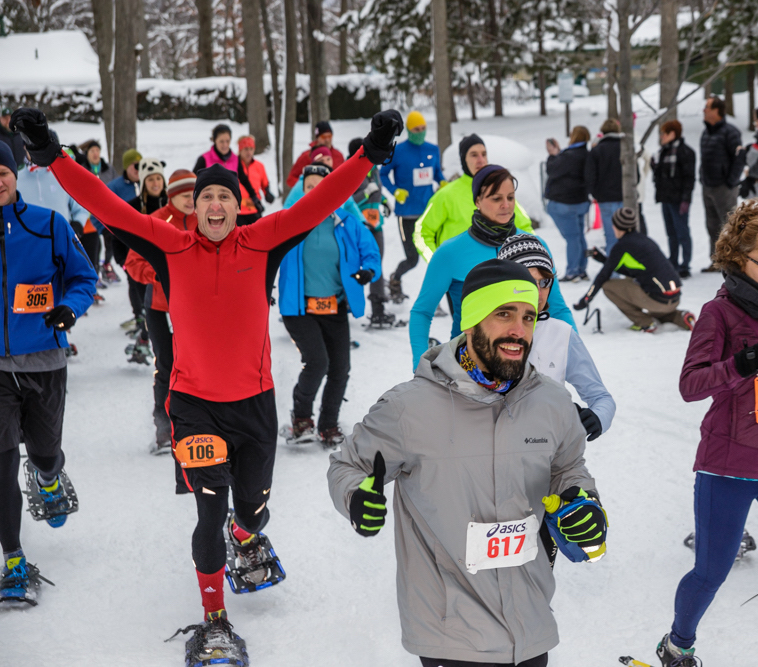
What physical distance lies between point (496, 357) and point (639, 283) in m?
6.43

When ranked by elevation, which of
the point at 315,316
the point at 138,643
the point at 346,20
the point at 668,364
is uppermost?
the point at 346,20

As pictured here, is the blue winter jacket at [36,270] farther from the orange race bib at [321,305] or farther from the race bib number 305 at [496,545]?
the race bib number 305 at [496,545]

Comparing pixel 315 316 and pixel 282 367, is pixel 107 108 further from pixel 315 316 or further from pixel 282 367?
pixel 315 316

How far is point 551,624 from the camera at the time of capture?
97.9 inches

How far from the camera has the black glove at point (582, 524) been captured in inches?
91.7

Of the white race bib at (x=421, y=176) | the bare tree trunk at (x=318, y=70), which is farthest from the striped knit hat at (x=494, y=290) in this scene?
the bare tree trunk at (x=318, y=70)

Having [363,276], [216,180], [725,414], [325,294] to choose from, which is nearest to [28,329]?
[216,180]

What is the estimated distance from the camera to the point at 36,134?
11.1 feet

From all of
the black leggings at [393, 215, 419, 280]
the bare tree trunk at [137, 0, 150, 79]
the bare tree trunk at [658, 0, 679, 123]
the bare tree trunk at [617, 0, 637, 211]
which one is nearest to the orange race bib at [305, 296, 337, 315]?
the black leggings at [393, 215, 419, 280]

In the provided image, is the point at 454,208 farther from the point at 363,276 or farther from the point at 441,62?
the point at 441,62

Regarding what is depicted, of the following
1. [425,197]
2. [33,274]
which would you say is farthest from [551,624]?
[425,197]

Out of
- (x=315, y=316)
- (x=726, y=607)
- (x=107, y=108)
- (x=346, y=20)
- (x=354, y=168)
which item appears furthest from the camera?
(x=346, y=20)

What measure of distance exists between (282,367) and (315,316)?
2217 millimetres

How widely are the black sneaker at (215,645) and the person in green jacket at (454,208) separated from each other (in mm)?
2710
